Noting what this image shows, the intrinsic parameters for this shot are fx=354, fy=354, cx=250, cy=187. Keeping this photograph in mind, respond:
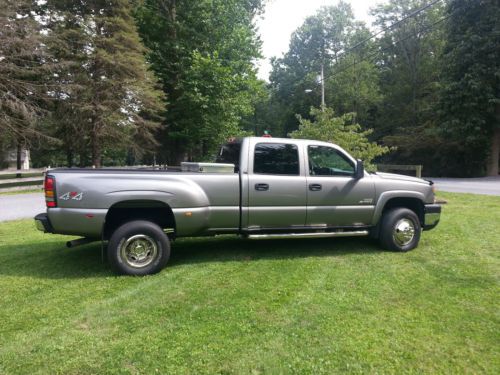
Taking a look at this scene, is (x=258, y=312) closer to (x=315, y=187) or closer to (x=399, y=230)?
(x=315, y=187)

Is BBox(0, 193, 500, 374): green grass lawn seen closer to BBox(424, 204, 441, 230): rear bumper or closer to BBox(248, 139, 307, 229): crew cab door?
BBox(424, 204, 441, 230): rear bumper

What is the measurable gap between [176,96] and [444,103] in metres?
19.9

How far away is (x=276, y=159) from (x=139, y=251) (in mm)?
2416

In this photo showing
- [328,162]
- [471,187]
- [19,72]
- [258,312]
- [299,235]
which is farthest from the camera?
[471,187]

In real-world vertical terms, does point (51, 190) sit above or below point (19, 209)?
above

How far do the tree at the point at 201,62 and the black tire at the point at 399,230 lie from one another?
682 inches

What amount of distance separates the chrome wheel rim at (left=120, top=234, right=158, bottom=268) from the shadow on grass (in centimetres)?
39

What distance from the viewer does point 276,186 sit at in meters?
5.31

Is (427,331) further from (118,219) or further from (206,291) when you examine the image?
(118,219)

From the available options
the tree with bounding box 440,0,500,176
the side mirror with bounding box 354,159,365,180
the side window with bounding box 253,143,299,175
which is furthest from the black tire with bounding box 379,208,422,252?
the tree with bounding box 440,0,500,176

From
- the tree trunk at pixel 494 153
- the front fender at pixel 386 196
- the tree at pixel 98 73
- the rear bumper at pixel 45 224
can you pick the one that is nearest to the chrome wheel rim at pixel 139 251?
the rear bumper at pixel 45 224

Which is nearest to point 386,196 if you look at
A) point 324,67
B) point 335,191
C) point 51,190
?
point 335,191

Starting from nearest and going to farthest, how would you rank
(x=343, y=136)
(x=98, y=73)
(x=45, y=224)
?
1. (x=45, y=224)
2. (x=343, y=136)
3. (x=98, y=73)

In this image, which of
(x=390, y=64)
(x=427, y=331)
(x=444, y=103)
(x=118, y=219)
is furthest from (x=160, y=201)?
(x=390, y=64)
